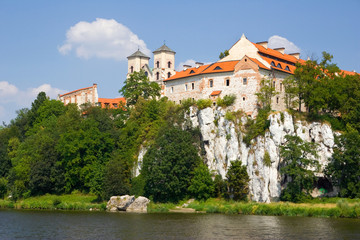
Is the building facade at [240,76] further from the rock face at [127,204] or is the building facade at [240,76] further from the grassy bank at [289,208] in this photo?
the rock face at [127,204]

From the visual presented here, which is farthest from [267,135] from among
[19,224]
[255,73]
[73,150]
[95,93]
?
[95,93]

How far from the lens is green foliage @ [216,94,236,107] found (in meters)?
62.6

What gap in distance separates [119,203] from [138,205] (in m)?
2.21

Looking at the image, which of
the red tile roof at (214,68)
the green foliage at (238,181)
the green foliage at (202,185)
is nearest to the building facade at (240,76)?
the red tile roof at (214,68)

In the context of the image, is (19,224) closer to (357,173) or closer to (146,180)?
(146,180)

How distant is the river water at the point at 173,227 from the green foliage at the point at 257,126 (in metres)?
13.0

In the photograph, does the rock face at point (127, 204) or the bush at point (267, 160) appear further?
the bush at point (267, 160)

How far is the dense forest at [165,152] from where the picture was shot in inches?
2115

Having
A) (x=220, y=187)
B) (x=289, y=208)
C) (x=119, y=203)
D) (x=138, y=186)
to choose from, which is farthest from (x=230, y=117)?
(x=119, y=203)

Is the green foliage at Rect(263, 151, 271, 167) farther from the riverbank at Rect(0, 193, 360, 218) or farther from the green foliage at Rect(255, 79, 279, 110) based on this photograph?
the green foliage at Rect(255, 79, 279, 110)

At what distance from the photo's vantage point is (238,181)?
55.0 metres

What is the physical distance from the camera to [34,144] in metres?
69.8

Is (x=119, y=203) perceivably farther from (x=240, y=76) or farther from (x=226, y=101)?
(x=240, y=76)

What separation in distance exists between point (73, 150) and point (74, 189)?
6523 millimetres
